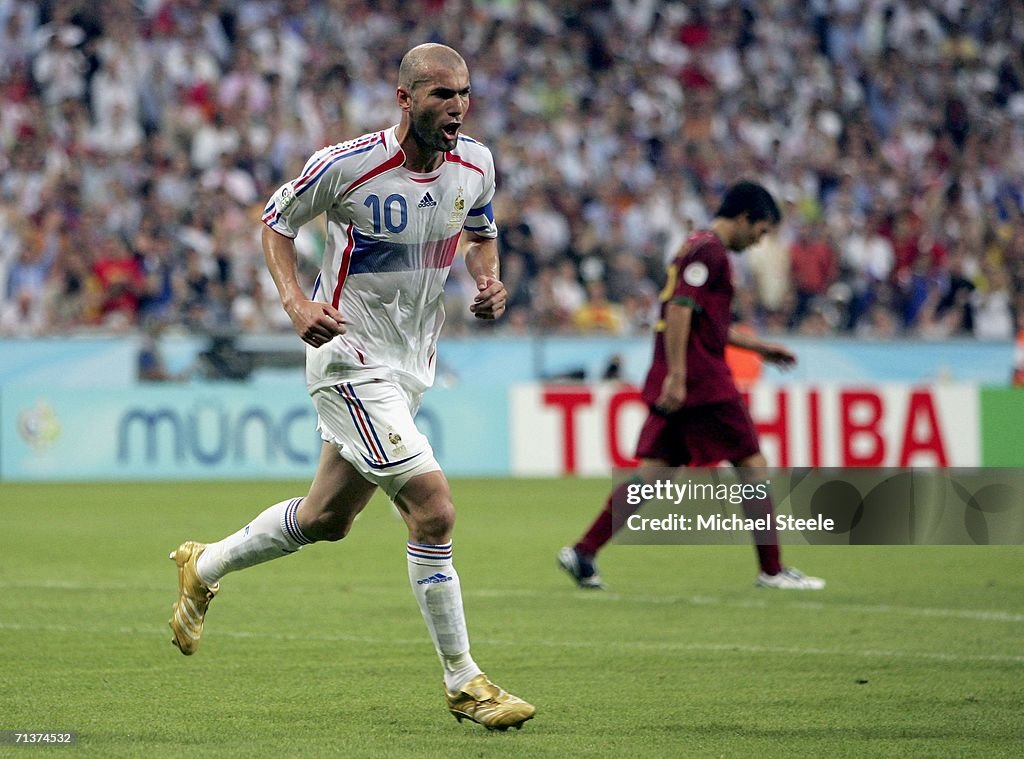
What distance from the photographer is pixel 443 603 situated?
5.90m

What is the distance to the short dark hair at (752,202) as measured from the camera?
9641 millimetres

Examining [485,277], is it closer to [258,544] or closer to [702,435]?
[258,544]

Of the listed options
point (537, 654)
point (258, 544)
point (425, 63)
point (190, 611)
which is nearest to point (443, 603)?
point (258, 544)

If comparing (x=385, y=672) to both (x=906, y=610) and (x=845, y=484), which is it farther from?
(x=845, y=484)

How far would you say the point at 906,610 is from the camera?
29.4 ft

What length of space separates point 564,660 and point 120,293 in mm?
13111

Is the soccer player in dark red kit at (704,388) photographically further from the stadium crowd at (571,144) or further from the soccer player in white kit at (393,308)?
the stadium crowd at (571,144)

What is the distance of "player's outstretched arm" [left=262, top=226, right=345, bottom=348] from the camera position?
576cm

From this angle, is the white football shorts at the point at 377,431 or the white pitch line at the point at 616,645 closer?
the white football shorts at the point at 377,431

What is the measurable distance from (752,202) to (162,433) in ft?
33.7

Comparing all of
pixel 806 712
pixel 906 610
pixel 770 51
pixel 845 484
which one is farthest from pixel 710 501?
pixel 770 51

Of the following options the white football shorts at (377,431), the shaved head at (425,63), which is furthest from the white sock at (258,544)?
the shaved head at (425,63)

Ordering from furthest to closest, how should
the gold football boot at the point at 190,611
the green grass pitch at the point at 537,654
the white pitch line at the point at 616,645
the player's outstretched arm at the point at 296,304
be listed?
1. the white pitch line at the point at 616,645
2. the gold football boot at the point at 190,611
3. the player's outstretched arm at the point at 296,304
4. the green grass pitch at the point at 537,654

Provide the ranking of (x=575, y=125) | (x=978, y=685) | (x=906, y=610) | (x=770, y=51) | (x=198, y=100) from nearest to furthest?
(x=978, y=685) → (x=906, y=610) → (x=198, y=100) → (x=575, y=125) → (x=770, y=51)
